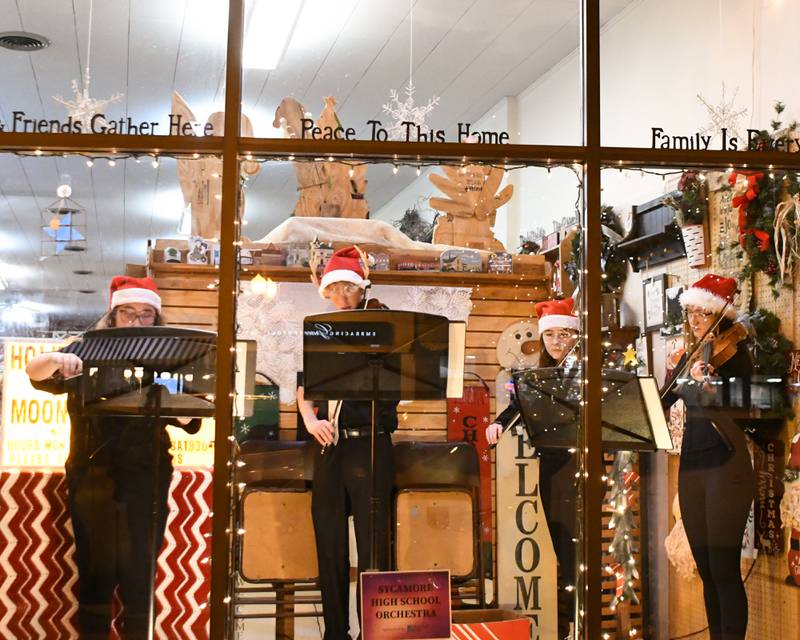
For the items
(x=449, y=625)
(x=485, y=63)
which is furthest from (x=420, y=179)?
(x=449, y=625)

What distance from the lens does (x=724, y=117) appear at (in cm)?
362

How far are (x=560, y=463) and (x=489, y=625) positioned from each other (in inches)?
24.9

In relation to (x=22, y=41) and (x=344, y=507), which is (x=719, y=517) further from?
(x=22, y=41)

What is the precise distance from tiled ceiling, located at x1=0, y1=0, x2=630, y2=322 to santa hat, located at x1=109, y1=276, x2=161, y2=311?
45mm

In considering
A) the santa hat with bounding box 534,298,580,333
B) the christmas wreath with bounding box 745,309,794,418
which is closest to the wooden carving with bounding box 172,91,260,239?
the santa hat with bounding box 534,298,580,333

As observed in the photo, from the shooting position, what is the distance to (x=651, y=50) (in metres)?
3.74

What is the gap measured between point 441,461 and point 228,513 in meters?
0.77

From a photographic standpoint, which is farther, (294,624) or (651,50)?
(651,50)

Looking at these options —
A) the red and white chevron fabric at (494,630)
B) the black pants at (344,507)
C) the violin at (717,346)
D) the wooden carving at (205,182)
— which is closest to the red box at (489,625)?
the red and white chevron fabric at (494,630)

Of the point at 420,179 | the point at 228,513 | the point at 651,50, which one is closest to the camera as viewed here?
the point at 228,513

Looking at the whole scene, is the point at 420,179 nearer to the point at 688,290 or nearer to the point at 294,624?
the point at 688,290

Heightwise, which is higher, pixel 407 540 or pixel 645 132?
pixel 645 132

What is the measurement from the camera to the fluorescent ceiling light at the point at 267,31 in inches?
136

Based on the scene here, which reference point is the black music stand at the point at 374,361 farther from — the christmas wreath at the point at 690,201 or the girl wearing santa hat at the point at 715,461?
the christmas wreath at the point at 690,201
